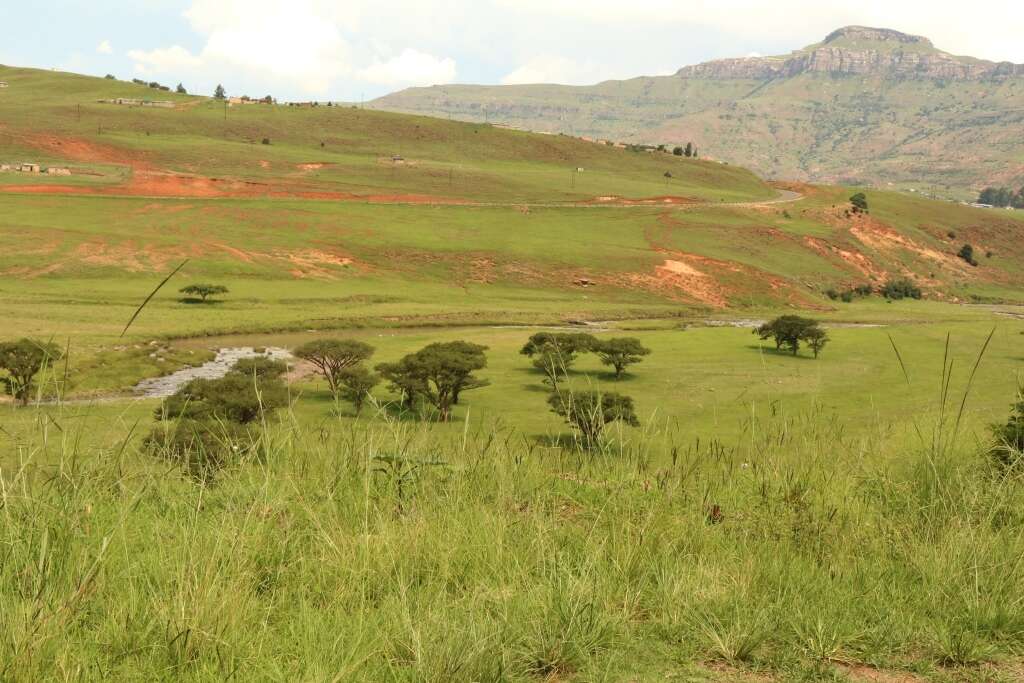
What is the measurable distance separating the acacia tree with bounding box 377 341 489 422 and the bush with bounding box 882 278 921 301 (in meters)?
86.8

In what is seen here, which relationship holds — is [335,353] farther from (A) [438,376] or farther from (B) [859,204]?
(B) [859,204]

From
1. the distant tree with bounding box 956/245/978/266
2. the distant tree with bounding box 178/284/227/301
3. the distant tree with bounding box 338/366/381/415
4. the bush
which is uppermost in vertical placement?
the distant tree with bounding box 956/245/978/266

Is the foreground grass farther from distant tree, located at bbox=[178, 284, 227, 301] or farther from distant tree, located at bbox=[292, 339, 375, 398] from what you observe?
distant tree, located at bbox=[178, 284, 227, 301]

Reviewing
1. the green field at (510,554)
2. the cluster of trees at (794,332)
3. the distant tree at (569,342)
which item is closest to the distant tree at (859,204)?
the cluster of trees at (794,332)

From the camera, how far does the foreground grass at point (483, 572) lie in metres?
4.12

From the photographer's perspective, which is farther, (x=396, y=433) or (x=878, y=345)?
(x=878, y=345)

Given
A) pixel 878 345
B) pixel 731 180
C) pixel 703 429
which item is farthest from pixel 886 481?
pixel 731 180

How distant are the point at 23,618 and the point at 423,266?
89.3 metres

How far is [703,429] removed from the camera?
101 ft

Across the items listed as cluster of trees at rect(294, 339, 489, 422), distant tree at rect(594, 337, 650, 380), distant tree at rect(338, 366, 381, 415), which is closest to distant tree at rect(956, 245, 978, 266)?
distant tree at rect(594, 337, 650, 380)

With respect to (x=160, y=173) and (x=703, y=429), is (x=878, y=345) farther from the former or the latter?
(x=160, y=173)

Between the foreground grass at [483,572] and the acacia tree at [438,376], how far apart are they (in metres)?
27.4

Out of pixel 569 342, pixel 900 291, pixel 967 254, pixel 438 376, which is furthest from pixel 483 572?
pixel 967 254

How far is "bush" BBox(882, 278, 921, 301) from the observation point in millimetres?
108938
